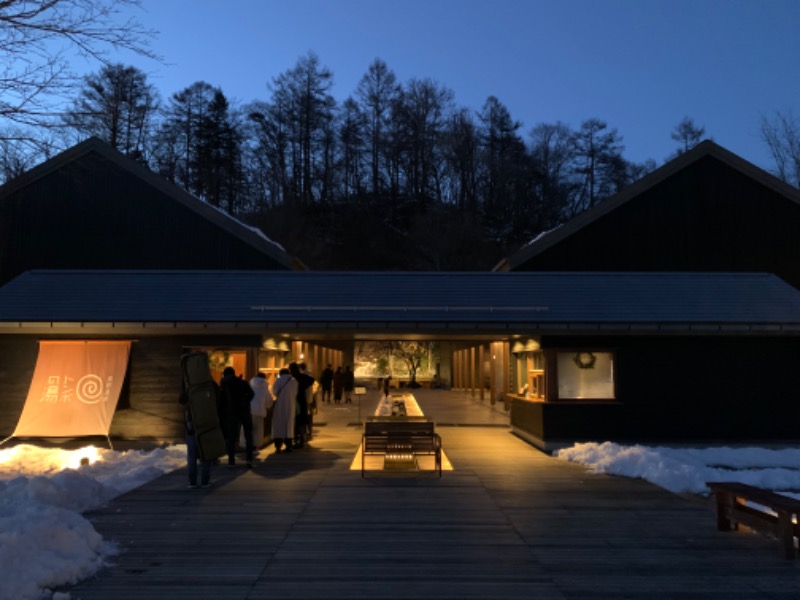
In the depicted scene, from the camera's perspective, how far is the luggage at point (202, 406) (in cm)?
859

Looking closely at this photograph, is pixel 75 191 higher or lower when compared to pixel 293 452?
higher

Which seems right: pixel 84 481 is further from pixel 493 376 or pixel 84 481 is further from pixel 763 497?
pixel 493 376

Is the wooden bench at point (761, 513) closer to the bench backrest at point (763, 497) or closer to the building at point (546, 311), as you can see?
the bench backrest at point (763, 497)

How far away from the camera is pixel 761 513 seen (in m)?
5.96

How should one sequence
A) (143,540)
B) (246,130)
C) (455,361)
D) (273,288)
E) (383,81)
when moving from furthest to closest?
(383,81) → (246,130) → (455,361) → (273,288) → (143,540)

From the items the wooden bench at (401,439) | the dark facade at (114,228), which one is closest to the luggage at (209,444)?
the wooden bench at (401,439)

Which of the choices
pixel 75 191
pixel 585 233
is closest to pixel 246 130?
pixel 75 191

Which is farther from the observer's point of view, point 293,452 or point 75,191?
point 75,191

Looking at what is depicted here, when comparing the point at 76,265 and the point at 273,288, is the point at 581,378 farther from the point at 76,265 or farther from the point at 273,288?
the point at 76,265

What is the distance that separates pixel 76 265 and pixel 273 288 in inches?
214

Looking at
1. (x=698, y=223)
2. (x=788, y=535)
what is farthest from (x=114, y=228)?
(x=788, y=535)

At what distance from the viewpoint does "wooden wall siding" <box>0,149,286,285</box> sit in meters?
15.8

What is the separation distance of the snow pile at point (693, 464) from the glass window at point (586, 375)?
1394 mm

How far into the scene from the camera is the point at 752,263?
15.7m
